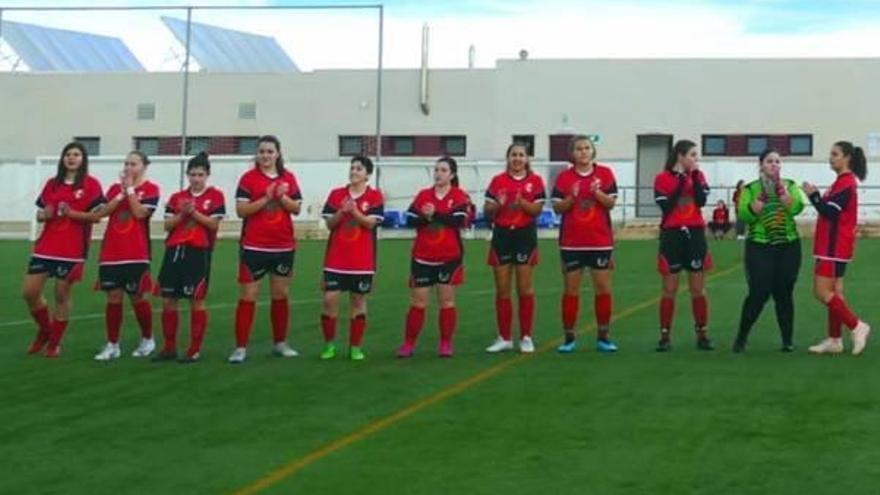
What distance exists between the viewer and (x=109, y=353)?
39.9 feet

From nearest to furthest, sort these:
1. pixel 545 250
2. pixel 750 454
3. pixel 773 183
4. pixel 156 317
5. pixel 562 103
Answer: pixel 750 454, pixel 773 183, pixel 156 317, pixel 545 250, pixel 562 103

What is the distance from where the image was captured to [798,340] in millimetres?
12727

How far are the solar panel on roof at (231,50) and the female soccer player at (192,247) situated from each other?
2892 centimetres

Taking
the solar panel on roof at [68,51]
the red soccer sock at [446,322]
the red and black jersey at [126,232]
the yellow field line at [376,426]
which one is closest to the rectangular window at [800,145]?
the solar panel on roof at [68,51]

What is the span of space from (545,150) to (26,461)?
40850mm

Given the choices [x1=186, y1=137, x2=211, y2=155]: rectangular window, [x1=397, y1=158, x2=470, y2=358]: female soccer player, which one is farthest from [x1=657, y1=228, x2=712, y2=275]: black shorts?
[x1=186, y1=137, x2=211, y2=155]: rectangular window

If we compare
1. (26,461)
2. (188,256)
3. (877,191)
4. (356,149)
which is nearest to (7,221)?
(356,149)

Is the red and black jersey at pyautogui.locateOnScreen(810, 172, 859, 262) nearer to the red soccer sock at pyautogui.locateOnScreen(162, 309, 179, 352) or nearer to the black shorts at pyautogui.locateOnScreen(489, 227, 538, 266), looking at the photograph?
the black shorts at pyautogui.locateOnScreen(489, 227, 538, 266)

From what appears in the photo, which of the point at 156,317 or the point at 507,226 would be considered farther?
the point at 156,317

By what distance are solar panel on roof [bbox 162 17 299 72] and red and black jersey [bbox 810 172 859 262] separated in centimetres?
3057

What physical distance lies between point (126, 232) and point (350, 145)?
37.1 meters

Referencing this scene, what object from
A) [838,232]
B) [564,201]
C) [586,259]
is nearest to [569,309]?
[586,259]

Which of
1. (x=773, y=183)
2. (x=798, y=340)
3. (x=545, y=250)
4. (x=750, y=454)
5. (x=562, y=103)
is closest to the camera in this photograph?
(x=750, y=454)

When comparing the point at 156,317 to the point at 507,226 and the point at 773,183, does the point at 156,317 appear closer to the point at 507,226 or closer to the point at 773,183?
the point at 507,226
